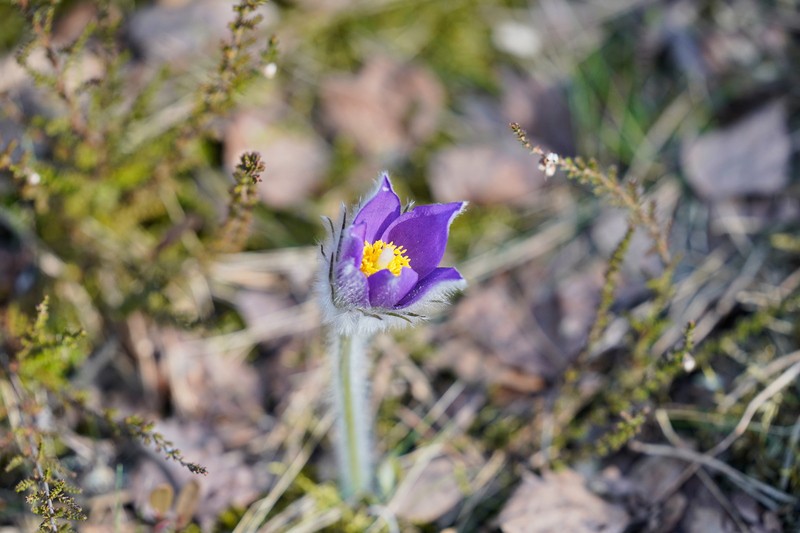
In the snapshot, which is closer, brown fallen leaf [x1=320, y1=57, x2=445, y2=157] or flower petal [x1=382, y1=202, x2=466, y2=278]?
flower petal [x1=382, y1=202, x2=466, y2=278]

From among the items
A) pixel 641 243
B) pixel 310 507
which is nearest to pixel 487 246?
pixel 641 243

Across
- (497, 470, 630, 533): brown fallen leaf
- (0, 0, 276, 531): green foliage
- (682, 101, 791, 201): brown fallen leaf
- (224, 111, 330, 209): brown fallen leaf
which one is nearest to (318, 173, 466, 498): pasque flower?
(0, 0, 276, 531): green foliage

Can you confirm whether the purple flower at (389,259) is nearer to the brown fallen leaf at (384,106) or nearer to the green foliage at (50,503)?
the green foliage at (50,503)

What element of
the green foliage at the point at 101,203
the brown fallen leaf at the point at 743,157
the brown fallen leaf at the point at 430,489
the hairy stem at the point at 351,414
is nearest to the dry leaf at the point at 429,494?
the brown fallen leaf at the point at 430,489

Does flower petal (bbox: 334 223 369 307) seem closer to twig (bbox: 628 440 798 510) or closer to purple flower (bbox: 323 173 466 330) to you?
purple flower (bbox: 323 173 466 330)

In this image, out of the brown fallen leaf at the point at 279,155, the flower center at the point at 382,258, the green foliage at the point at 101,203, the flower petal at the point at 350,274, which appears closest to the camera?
the flower petal at the point at 350,274

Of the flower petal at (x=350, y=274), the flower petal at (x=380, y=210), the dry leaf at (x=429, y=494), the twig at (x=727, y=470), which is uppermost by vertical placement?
the flower petal at (x=380, y=210)

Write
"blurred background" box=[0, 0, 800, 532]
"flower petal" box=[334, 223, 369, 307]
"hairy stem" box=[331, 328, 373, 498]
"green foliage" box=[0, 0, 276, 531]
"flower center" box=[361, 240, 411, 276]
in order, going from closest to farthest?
"flower petal" box=[334, 223, 369, 307], "flower center" box=[361, 240, 411, 276], "hairy stem" box=[331, 328, 373, 498], "green foliage" box=[0, 0, 276, 531], "blurred background" box=[0, 0, 800, 532]

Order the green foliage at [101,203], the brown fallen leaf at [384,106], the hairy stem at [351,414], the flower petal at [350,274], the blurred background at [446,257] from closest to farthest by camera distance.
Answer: the flower petal at [350,274] → the hairy stem at [351,414] → the green foliage at [101,203] → the blurred background at [446,257] → the brown fallen leaf at [384,106]

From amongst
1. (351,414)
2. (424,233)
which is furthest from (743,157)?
(351,414)
